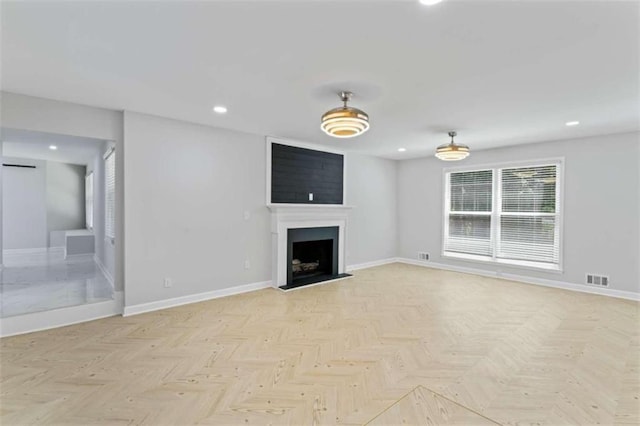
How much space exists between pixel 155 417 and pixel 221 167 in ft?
10.6

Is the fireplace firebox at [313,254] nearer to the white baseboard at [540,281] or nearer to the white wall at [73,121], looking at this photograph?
the white baseboard at [540,281]

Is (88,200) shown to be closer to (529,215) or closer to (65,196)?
(65,196)

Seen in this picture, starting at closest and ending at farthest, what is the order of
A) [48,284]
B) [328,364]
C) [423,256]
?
1. [328,364]
2. [48,284]
3. [423,256]

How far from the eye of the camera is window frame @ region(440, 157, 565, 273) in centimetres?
505

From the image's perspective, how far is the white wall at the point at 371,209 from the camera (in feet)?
20.9

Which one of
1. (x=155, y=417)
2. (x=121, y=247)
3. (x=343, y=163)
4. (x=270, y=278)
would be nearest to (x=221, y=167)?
(x=121, y=247)

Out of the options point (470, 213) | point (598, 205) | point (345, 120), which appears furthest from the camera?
point (470, 213)

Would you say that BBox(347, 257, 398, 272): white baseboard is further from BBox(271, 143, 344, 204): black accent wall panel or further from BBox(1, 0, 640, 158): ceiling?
BBox(1, 0, 640, 158): ceiling

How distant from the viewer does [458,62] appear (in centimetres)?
237

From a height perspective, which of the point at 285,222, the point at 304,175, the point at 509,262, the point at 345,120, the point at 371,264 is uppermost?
the point at 345,120

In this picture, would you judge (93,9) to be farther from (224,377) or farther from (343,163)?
(343,163)

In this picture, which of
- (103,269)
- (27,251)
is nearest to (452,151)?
(103,269)

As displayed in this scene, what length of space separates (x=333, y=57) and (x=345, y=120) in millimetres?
640

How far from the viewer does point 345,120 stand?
284 cm
